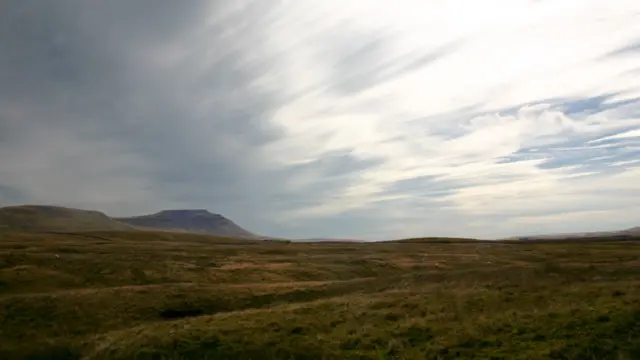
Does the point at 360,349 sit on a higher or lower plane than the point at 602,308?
lower

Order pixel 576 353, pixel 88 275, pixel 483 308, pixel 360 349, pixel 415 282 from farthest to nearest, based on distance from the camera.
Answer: pixel 88 275
pixel 415 282
pixel 483 308
pixel 360 349
pixel 576 353

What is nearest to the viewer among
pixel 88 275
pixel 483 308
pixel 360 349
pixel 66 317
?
pixel 360 349

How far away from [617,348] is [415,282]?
2601 centimetres

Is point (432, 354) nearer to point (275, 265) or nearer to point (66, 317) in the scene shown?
point (66, 317)

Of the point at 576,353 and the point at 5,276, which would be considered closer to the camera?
the point at 576,353

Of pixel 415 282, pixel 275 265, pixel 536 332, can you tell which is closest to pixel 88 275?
pixel 275 265

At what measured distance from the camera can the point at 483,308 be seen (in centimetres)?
2847

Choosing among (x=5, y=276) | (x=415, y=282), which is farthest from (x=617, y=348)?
(x=5, y=276)

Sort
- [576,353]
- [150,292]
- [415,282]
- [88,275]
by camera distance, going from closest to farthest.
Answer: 1. [576,353]
2. [150,292]
3. [415,282]
4. [88,275]

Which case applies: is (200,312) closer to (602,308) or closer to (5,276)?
(5,276)

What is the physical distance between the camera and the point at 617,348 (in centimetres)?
1889

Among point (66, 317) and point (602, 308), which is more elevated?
point (602, 308)

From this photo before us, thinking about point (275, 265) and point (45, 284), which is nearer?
point (45, 284)

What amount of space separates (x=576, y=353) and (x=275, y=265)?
5290 centimetres
